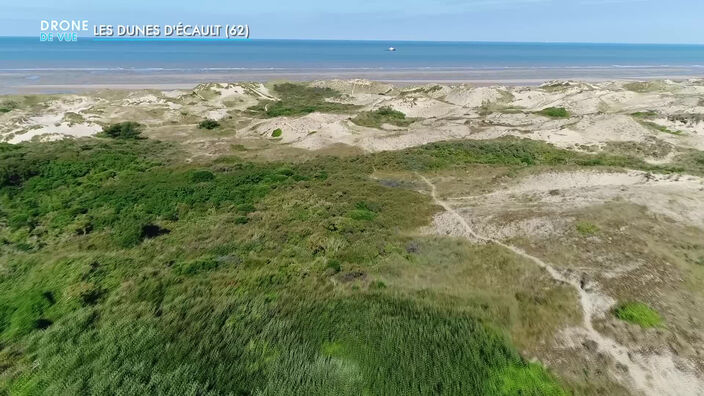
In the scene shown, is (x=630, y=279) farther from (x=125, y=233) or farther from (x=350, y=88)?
(x=350, y=88)

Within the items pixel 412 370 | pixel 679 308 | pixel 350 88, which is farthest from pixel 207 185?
pixel 350 88

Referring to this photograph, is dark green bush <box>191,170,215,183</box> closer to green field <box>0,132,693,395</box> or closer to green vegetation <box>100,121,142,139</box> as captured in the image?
green field <box>0,132,693,395</box>

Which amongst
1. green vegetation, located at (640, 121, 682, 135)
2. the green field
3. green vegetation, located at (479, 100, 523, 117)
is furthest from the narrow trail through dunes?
green vegetation, located at (479, 100, 523, 117)

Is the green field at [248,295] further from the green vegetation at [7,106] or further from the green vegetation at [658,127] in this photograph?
the green vegetation at [7,106]

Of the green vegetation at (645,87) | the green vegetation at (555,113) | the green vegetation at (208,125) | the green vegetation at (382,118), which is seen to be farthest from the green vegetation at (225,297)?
the green vegetation at (645,87)

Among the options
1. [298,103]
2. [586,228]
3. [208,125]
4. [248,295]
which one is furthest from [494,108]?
[248,295]

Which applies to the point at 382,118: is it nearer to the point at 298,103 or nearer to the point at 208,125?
the point at 208,125
